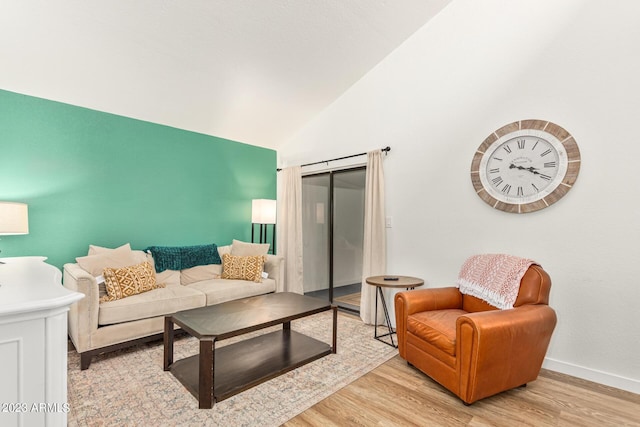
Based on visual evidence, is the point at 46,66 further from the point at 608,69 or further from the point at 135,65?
the point at 608,69

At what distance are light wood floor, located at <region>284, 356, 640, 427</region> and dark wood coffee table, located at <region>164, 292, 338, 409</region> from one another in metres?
0.51

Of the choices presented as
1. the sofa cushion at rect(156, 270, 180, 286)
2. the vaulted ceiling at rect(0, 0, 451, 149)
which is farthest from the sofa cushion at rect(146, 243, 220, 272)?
the vaulted ceiling at rect(0, 0, 451, 149)

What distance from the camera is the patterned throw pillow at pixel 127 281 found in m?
2.80

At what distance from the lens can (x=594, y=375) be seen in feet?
7.72

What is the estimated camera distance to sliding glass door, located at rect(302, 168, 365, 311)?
4168 mm

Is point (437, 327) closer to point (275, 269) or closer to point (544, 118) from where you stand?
point (544, 118)

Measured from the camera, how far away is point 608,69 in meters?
2.35

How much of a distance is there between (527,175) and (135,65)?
3688mm

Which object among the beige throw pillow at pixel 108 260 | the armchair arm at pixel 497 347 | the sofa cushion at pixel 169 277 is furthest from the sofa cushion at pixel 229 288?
the armchair arm at pixel 497 347

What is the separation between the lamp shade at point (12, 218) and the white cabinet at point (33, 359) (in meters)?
1.91

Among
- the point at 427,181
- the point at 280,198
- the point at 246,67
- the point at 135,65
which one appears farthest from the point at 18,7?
the point at 427,181

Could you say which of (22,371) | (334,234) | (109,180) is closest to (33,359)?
(22,371)

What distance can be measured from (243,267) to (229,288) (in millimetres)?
416

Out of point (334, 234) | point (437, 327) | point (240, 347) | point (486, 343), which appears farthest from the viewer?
point (334, 234)
